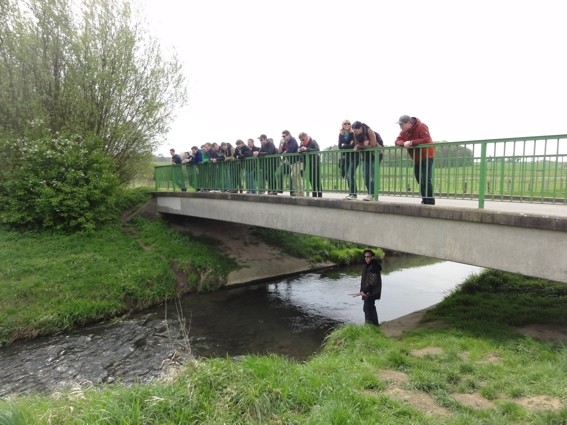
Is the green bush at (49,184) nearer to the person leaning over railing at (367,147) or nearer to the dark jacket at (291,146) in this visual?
the dark jacket at (291,146)

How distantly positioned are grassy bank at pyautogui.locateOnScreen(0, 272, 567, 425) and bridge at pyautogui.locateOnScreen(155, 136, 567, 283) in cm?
134

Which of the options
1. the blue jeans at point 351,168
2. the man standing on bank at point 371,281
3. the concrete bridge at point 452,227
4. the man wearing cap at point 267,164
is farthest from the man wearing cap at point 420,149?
the man wearing cap at point 267,164

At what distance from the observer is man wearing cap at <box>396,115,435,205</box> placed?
23.7ft

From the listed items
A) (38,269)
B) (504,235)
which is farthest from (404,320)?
(38,269)

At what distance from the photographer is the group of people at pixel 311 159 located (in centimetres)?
742

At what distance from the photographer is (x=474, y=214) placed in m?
6.34

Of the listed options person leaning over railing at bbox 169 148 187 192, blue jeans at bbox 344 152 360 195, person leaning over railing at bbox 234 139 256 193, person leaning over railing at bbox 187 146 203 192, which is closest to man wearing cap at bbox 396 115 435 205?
blue jeans at bbox 344 152 360 195

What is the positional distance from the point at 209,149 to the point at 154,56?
660 centimetres

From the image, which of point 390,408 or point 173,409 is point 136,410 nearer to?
point 173,409

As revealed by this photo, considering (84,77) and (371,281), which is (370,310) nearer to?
(371,281)

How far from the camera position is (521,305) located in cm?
816

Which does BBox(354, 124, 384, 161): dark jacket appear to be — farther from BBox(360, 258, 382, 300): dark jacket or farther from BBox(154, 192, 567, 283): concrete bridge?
BBox(360, 258, 382, 300): dark jacket

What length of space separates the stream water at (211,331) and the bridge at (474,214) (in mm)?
2848

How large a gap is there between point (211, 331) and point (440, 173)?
7002 millimetres
